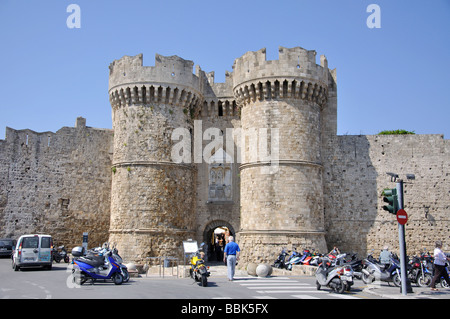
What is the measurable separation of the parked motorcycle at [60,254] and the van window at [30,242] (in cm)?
441

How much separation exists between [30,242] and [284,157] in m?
10.3

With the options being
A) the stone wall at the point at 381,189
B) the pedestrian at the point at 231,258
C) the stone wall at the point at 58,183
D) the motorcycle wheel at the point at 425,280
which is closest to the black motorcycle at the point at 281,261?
the stone wall at the point at 381,189

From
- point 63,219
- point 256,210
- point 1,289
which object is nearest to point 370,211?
point 256,210

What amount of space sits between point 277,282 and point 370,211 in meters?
9.72

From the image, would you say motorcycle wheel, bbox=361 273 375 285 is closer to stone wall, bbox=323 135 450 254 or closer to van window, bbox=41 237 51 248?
stone wall, bbox=323 135 450 254

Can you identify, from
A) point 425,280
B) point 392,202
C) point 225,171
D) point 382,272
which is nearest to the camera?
point 392,202

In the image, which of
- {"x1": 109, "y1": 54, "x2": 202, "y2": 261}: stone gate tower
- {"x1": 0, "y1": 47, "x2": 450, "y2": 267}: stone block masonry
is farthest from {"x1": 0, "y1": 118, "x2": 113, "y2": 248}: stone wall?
→ {"x1": 109, "y1": 54, "x2": 202, "y2": 261}: stone gate tower

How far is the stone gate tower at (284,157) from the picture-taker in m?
18.4

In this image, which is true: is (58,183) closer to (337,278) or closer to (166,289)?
(166,289)

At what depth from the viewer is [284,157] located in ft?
61.9

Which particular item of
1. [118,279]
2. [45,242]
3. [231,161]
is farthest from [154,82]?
[118,279]

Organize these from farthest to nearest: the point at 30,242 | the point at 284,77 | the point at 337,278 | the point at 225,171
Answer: the point at 225,171 → the point at 284,77 → the point at 30,242 → the point at 337,278
